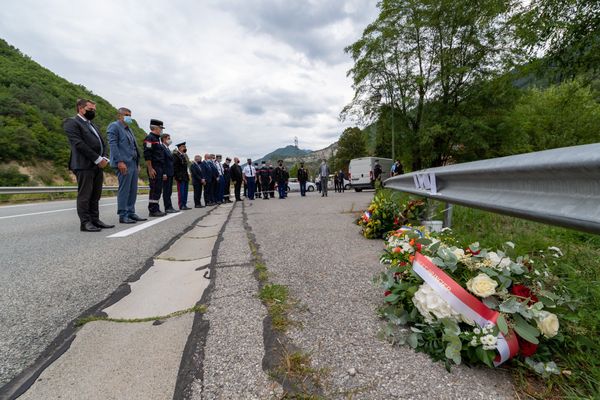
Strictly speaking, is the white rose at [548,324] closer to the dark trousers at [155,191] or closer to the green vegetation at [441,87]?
the dark trousers at [155,191]

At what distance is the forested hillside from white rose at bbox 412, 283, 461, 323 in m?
38.5

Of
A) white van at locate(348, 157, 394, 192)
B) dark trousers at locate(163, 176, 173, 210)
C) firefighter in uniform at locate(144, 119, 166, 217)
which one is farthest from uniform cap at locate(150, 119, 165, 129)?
white van at locate(348, 157, 394, 192)

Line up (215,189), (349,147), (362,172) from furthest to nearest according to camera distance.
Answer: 1. (349,147)
2. (362,172)
3. (215,189)

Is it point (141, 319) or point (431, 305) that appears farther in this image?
point (141, 319)

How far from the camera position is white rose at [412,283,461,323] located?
124cm

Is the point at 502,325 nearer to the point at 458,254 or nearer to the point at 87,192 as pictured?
the point at 458,254

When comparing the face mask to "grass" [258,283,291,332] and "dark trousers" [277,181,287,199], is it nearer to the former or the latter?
"grass" [258,283,291,332]

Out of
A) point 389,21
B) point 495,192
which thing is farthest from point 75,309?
point 389,21

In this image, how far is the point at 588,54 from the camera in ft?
22.7

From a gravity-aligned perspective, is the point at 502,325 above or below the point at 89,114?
below

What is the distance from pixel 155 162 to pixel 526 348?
25.4ft

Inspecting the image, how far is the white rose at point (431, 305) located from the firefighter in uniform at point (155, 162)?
22.7 ft

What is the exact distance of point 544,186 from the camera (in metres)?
1.35

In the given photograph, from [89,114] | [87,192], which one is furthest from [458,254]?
A: [89,114]
